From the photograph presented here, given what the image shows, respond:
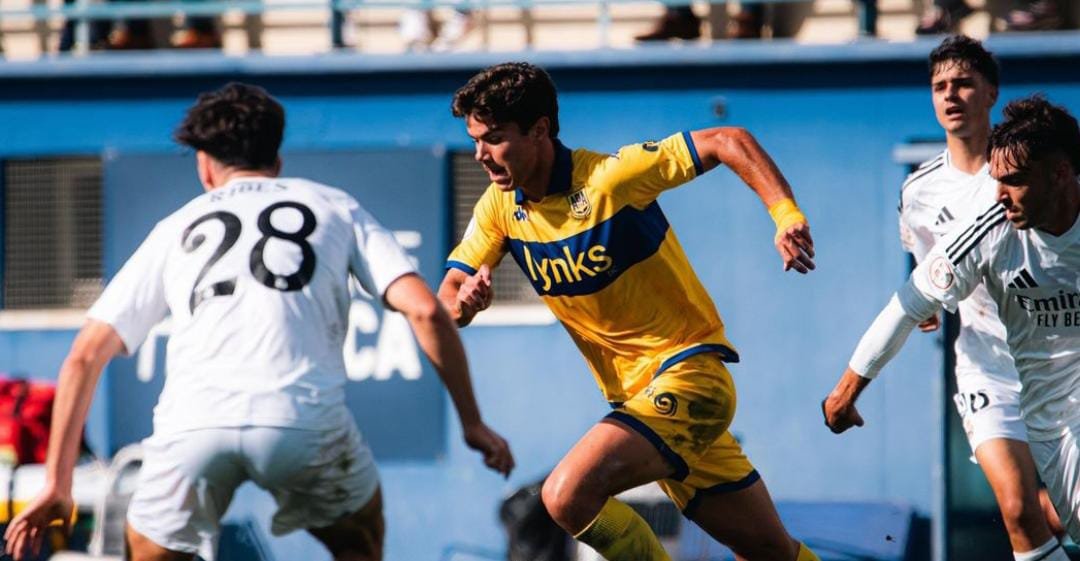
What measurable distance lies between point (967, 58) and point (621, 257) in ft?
7.29

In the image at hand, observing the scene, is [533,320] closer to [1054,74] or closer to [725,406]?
[1054,74]

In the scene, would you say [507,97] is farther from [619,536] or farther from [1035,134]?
[1035,134]

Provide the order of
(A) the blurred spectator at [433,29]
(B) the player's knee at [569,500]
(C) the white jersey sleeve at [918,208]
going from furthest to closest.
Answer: (A) the blurred spectator at [433,29] → (C) the white jersey sleeve at [918,208] → (B) the player's knee at [569,500]

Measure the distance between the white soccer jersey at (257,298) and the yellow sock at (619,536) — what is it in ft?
4.31

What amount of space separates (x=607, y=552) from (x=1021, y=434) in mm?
2096

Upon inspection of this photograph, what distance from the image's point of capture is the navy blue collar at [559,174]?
23.0ft

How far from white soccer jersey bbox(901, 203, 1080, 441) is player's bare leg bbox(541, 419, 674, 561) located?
1.22 m

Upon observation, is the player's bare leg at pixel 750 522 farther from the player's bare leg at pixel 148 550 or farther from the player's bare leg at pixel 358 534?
the player's bare leg at pixel 148 550

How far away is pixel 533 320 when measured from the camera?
11.9 meters

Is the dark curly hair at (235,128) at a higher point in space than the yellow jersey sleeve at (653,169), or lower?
higher

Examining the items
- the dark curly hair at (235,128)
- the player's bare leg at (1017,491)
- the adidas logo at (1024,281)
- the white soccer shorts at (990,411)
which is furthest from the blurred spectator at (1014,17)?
the dark curly hair at (235,128)

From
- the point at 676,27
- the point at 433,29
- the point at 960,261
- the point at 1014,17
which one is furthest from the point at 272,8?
the point at 960,261

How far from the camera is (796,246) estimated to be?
635 centimetres

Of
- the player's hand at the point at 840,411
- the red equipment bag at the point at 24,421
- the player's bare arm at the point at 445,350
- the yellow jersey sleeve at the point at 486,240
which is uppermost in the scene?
the yellow jersey sleeve at the point at 486,240
